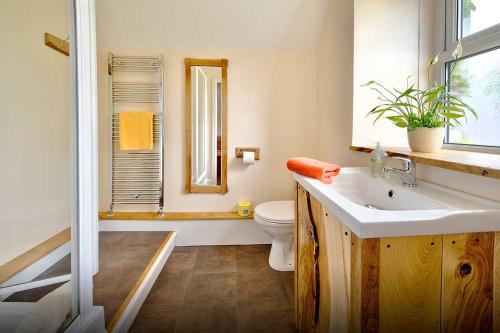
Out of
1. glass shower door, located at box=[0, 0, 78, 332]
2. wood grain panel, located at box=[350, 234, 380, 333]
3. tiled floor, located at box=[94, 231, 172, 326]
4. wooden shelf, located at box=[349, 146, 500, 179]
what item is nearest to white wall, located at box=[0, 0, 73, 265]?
glass shower door, located at box=[0, 0, 78, 332]

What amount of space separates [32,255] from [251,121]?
6.19ft

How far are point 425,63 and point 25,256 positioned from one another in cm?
256

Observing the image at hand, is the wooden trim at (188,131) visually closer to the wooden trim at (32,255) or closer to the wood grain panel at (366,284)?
the wooden trim at (32,255)

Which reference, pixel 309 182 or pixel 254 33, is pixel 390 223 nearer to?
pixel 309 182

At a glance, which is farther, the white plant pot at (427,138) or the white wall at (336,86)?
the white wall at (336,86)

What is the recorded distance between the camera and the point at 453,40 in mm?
1473

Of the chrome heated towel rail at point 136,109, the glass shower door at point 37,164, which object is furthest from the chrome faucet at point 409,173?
the chrome heated towel rail at point 136,109

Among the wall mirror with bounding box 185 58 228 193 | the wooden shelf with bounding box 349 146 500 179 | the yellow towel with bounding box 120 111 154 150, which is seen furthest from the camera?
the wall mirror with bounding box 185 58 228 193

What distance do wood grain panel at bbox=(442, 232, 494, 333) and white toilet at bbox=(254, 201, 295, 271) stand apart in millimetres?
1252

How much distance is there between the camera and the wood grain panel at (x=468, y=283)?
0.70 meters

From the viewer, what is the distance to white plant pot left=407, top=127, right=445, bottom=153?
1253 mm

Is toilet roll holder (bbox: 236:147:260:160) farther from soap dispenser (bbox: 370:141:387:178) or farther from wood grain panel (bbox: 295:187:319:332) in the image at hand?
soap dispenser (bbox: 370:141:387:178)

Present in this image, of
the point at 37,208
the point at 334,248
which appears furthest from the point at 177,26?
the point at 334,248

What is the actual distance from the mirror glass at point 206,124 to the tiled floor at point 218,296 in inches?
29.9
